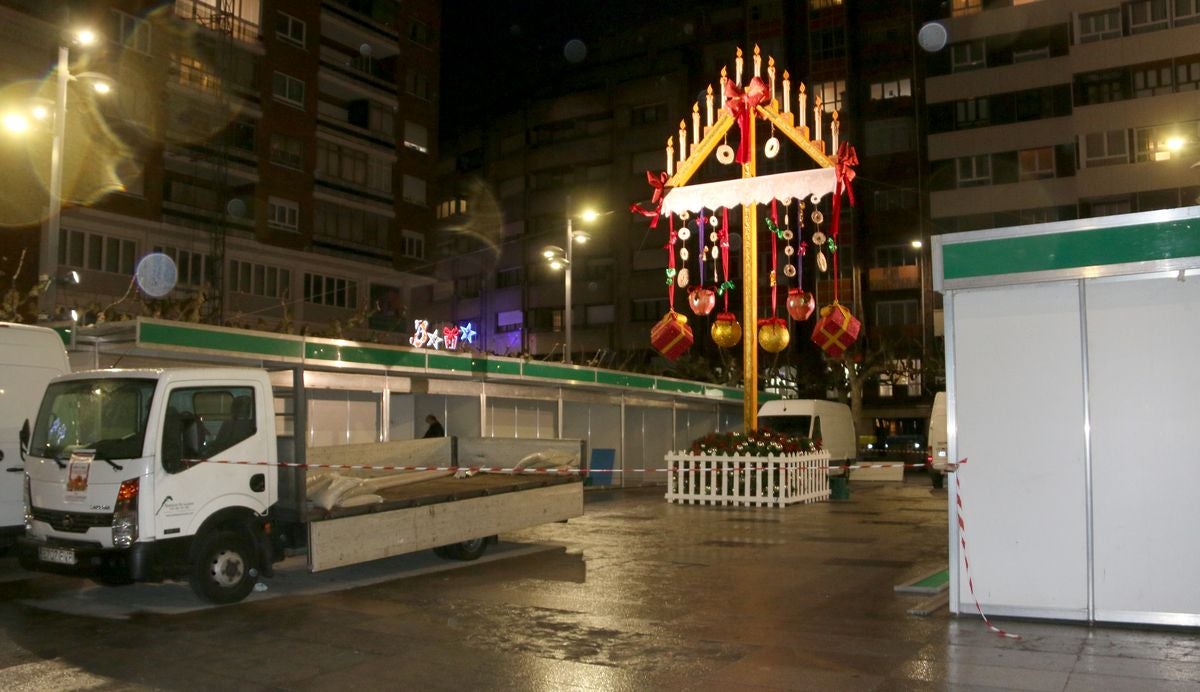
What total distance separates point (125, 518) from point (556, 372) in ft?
53.7

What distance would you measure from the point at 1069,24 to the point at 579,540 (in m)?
44.3

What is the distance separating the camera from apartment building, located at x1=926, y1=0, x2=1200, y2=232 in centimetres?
4425

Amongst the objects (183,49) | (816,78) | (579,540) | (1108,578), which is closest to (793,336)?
(816,78)

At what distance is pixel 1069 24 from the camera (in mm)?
47594

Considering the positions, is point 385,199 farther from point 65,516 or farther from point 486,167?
point 65,516

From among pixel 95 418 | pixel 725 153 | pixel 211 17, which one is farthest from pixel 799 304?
pixel 211 17

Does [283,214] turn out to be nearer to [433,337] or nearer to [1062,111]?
[433,337]

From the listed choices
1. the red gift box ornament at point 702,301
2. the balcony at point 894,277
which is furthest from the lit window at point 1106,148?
the red gift box ornament at point 702,301

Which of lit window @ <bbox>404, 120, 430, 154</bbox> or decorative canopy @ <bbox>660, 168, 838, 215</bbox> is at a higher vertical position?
lit window @ <bbox>404, 120, 430, 154</bbox>

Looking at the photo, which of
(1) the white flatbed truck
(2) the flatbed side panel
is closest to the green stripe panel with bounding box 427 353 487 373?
(2) the flatbed side panel

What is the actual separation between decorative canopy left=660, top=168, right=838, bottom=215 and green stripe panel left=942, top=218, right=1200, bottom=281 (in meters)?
9.11

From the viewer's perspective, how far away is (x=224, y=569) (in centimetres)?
972

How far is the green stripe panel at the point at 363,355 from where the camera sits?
18.3m

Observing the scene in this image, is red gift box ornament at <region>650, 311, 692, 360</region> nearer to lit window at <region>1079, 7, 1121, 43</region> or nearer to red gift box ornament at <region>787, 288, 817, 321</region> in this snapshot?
red gift box ornament at <region>787, 288, 817, 321</region>
